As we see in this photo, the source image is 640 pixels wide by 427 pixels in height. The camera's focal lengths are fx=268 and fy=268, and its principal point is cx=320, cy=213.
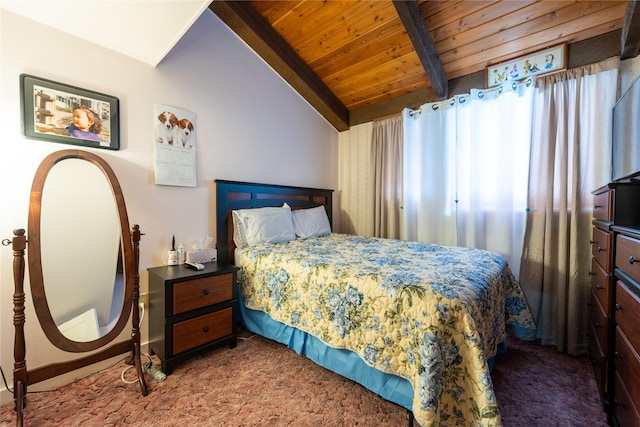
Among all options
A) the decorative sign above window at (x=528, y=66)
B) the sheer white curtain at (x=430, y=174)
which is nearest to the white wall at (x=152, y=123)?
the sheer white curtain at (x=430, y=174)

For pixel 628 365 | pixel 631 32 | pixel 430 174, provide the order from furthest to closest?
1. pixel 430 174
2. pixel 631 32
3. pixel 628 365

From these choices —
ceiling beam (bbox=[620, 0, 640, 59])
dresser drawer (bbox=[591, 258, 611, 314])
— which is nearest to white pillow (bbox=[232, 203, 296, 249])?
dresser drawer (bbox=[591, 258, 611, 314])

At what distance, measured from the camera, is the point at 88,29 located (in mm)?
1624

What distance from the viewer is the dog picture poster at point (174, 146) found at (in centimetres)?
204

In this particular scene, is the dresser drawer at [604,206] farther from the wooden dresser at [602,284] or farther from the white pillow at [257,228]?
the white pillow at [257,228]

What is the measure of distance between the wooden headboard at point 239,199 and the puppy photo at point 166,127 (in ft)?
1.65

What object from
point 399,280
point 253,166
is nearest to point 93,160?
point 253,166

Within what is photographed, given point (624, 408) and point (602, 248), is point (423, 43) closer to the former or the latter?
point (602, 248)

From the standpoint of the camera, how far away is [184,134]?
2199 mm

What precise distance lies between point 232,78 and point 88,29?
1107 millimetres

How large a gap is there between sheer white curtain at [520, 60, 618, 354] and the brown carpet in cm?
41

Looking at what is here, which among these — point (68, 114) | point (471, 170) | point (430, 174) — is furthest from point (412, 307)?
point (68, 114)

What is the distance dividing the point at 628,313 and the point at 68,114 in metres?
3.05

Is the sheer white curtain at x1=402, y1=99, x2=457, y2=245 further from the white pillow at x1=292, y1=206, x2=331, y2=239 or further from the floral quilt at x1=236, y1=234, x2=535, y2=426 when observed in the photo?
the white pillow at x1=292, y1=206, x2=331, y2=239
